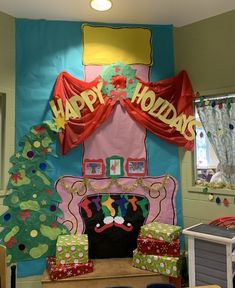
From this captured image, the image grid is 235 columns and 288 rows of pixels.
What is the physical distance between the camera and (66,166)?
283cm

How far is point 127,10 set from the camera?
274 cm

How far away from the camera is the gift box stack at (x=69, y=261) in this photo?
244cm

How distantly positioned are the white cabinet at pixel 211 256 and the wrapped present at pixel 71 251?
0.87 metres

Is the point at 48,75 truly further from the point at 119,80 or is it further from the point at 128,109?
the point at 128,109

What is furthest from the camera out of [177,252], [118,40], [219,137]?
[118,40]

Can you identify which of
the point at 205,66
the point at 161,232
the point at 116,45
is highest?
the point at 116,45

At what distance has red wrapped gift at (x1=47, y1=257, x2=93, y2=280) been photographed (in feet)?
7.96

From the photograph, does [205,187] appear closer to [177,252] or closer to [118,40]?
[177,252]

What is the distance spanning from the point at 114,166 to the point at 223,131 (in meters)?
Result: 1.05

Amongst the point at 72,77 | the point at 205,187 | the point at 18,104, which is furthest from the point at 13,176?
the point at 205,187

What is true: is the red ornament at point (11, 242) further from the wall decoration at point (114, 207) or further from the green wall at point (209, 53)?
the green wall at point (209, 53)

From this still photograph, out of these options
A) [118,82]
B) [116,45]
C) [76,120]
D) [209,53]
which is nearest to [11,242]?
[76,120]

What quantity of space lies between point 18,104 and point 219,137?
1.86 m

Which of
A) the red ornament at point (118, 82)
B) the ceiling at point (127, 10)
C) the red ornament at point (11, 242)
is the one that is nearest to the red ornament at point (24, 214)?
the red ornament at point (11, 242)
